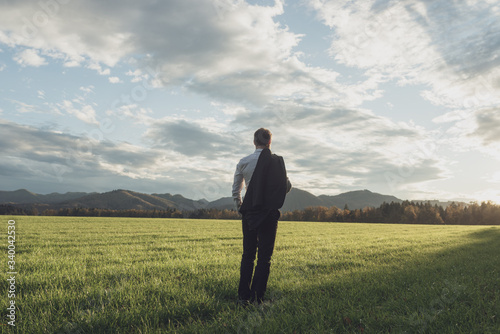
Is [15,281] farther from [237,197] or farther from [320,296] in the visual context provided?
[320,296]

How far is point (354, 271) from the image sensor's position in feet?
27.6

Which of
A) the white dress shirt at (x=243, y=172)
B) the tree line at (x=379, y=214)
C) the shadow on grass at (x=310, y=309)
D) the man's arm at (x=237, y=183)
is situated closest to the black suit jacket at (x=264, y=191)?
the white dress shirt at (x=243, y=172)

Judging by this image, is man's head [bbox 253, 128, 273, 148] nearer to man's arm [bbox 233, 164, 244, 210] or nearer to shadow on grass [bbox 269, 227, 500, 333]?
man's arm [bbox 233, 164, 244, 210]

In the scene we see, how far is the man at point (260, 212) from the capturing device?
5547 millimetres

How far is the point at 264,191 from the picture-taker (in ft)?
18.7

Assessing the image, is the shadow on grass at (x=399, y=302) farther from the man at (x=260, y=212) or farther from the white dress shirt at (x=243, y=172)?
the white dress shirt at (x=243, y=172)

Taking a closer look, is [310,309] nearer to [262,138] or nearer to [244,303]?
[244,303]

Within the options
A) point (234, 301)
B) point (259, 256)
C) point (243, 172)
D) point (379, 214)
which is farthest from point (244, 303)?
point (379, 214)

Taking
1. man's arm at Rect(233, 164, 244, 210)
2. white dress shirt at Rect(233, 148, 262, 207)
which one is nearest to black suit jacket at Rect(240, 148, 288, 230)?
white dress shirt at Rect(233, 148, 262, 207)

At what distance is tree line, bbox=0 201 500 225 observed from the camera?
111 meters

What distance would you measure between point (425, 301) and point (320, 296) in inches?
80.0

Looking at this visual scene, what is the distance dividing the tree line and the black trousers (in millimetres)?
105109

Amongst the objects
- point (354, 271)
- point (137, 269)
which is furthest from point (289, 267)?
point (137, 269)

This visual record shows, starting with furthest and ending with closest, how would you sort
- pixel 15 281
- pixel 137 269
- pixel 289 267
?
pixel 289 267, pixel 137 269, pixel 15 281
